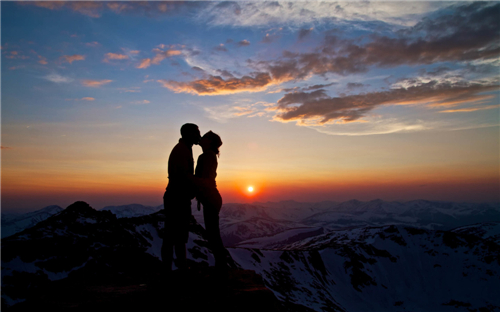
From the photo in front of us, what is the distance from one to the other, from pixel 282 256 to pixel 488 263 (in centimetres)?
12569

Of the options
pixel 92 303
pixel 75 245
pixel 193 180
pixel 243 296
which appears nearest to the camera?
pixel 92 303

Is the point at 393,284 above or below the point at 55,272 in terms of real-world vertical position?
below

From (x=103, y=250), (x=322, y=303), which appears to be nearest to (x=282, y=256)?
(x=322, y=303)

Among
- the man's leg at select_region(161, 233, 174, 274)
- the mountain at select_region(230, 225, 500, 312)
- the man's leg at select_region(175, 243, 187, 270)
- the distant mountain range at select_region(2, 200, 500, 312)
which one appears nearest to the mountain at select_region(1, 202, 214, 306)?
the distant mountain range at select_region(2, 200, 500, 312)

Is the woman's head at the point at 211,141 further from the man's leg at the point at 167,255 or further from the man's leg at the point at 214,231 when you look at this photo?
the man's leg at the point at 167,255

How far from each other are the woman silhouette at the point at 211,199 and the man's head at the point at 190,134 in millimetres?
241

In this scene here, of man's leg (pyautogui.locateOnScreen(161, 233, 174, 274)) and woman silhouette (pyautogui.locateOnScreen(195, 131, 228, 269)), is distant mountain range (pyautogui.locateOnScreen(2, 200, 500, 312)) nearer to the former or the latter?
man's leg (pyautogui.locateOnScreen(161, 233, 174, 274))

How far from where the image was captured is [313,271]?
131875 millimetres

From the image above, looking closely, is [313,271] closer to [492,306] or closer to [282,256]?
[282,256]

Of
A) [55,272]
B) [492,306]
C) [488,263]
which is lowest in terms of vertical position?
[492,306]

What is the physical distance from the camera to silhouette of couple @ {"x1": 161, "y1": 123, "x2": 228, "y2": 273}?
309 inches

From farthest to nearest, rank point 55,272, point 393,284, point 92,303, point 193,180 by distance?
point 393,284
point 55,272
point 193,180
point 92,303

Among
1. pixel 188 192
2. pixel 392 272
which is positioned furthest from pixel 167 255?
pixel 392 272

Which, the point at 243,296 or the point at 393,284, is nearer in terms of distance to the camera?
the point at 243,296
